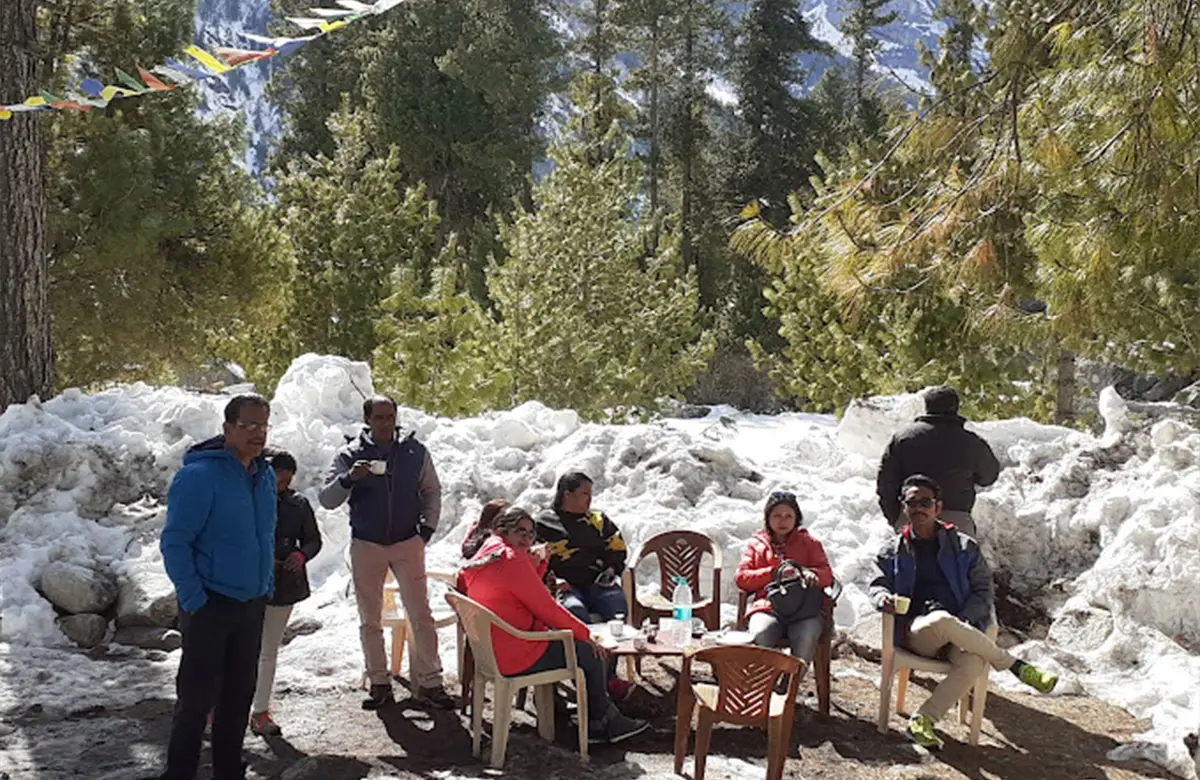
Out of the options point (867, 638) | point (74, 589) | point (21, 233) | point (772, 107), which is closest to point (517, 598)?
point (867, 638)

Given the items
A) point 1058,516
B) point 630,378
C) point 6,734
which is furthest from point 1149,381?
point 6,734

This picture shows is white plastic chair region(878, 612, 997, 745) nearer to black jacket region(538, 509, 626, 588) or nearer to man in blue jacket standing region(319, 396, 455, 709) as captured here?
black jacket region(538, 509, 626, 588)

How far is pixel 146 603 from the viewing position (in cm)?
748

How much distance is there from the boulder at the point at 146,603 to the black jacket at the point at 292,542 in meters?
2.38

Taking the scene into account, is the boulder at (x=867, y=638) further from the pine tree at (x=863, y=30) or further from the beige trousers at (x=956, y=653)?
the pine tree at (x=863, y=30)

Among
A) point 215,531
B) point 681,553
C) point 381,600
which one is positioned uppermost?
point 215,531

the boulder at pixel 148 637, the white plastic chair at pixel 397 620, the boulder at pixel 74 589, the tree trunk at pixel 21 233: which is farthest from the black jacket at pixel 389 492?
the tree trunk at pixel 21 233

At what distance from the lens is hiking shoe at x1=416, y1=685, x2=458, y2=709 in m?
5.79

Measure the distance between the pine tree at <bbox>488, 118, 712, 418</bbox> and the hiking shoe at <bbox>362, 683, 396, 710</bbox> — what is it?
32.2 feet

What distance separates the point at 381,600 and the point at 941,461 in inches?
126

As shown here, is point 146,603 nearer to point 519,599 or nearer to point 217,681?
point 217,681

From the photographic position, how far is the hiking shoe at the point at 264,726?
→ 540cm

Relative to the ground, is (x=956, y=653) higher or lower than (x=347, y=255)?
lower

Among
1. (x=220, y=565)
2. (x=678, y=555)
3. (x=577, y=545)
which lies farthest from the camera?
(x=678, y=555)
